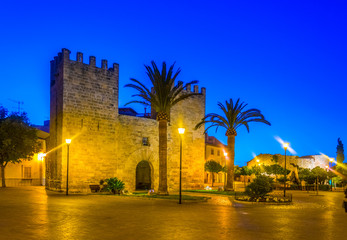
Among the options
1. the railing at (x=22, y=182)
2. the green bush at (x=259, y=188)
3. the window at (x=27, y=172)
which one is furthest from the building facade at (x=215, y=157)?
the green bush at (x=259, y=188)

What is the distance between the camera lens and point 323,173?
40.2 m

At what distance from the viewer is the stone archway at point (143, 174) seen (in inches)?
1305

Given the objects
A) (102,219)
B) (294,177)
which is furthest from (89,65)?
(294,177)

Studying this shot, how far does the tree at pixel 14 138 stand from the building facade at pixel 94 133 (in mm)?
5728

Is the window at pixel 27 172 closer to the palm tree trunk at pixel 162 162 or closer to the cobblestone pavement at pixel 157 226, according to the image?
the palm tree trunk at pixel 162 162

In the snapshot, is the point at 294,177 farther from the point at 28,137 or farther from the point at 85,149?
the point at 28,137

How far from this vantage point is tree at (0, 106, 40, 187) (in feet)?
108

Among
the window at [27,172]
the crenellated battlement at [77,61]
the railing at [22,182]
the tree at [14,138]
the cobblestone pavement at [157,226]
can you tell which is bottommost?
the railing at [22,182]

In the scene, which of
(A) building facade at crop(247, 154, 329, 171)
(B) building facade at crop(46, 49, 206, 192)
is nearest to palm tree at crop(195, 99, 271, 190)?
(B) building facade at crop(46, 49, 206, 192)

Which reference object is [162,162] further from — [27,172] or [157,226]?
[27,172]

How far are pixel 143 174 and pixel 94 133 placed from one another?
25.9 feet

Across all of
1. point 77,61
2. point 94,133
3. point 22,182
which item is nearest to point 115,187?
point 94,133

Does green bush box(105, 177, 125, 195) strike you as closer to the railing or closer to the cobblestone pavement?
the cobblestone pavement

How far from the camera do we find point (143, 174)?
1355 inches
